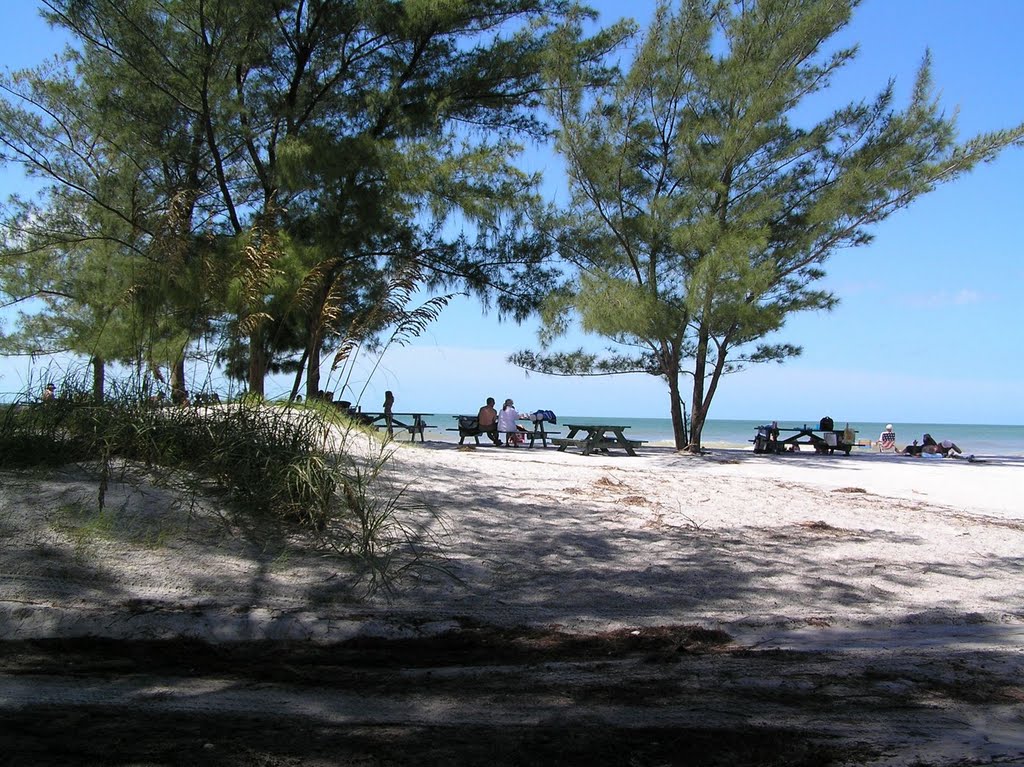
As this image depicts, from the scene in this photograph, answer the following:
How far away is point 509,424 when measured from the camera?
1731cm

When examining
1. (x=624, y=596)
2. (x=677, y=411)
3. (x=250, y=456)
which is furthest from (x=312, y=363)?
(x=677, y=411)

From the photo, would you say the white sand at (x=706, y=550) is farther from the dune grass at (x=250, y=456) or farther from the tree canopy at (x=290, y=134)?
the tree canopy at (x=290, y=134)

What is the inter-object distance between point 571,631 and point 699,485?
4.83m

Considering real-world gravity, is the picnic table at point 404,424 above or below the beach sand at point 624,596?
above

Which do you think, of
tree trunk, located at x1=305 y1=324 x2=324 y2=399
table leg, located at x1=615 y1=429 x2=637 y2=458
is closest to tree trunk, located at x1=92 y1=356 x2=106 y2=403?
tree trunk, located at x1=305 y1=324 x2=324 y2=399

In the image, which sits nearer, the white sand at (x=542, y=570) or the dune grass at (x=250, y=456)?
the white sand at (x=542, y=570)

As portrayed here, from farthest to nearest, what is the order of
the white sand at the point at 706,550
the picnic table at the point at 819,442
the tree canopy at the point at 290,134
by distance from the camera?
the picnic table at the point at 819,442 < the tree canopy at the point at 290,134 < the white sand at the point at 706,550

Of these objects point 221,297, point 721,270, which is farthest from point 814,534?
point 721,270

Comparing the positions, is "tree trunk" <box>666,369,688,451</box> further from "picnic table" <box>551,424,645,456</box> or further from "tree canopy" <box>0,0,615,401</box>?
"tree canopy" <box>0,0,615,401</box>

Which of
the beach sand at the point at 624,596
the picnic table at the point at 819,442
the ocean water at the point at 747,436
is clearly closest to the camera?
the beach sand at the point at 624,596

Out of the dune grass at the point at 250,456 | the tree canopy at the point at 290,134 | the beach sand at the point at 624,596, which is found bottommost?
the beach sand at the point at 624,596

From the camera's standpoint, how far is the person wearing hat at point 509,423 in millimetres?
17250

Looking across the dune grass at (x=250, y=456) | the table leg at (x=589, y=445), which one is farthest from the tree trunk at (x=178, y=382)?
the table leg at (x=589, y=445)

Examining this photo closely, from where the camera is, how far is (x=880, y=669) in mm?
3594
